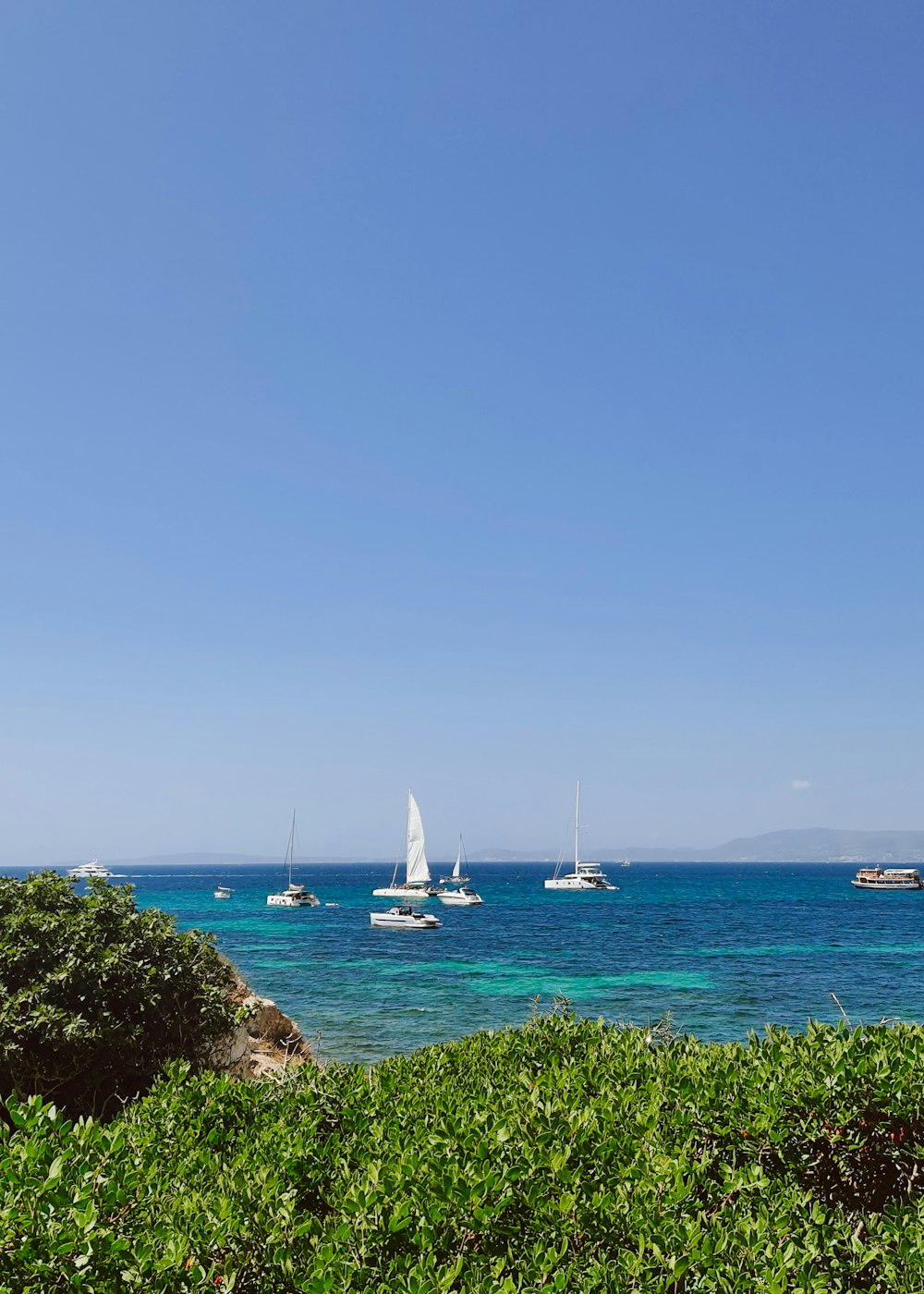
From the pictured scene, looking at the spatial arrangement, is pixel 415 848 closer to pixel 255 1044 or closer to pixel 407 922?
pixel 407 922

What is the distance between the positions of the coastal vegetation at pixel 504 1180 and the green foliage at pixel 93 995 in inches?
251

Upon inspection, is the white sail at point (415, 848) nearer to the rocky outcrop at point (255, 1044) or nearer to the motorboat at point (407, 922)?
the motorboat at point (407, 922)

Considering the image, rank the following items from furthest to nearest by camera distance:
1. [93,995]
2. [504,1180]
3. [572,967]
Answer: [572,967] → [93,995] → [504,1180]

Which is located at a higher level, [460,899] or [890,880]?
[460,899]

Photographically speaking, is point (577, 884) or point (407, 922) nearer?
point (407, 922)

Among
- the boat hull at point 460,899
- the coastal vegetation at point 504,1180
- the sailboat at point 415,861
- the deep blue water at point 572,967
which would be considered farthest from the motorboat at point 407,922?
the coastal vegetation at point 504,1180

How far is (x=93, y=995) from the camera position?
1120 centimetres

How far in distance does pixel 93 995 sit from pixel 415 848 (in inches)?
3291

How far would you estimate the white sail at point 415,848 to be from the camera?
89.6m

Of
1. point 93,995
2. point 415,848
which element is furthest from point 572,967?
point 415,848

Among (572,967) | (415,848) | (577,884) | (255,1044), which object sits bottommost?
(577,884)

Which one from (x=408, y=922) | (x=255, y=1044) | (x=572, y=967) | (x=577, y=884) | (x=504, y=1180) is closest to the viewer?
(x=504, y=1180)

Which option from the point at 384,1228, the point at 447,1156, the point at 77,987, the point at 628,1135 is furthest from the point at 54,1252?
the point at 77,987

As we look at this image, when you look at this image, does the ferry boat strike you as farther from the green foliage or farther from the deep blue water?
the green foliage
